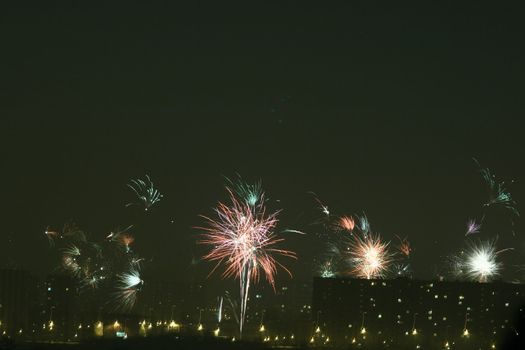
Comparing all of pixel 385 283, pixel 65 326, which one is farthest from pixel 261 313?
pixel 65 326

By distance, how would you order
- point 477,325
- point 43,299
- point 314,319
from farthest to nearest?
point 43,299 < point 314,319 < point 477,325

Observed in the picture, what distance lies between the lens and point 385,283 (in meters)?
57.7

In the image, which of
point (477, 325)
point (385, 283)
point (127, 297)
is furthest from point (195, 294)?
point (477, 325)

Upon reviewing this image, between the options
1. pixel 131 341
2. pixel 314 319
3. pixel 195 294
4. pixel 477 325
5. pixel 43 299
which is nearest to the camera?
pixel 131 341

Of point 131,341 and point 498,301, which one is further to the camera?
point 498,301

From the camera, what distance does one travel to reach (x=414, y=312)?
5478cm

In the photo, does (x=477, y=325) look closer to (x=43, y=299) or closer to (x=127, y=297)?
(x=127, y=297)

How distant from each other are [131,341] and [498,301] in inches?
1165

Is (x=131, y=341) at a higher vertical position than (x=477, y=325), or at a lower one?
lower

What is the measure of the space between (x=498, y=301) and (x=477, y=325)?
1912 mm

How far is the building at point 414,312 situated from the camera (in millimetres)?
51906

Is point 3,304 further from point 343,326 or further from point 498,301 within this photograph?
point 498,301

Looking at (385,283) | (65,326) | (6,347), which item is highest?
(385,283)

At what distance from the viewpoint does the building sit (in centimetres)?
5191
